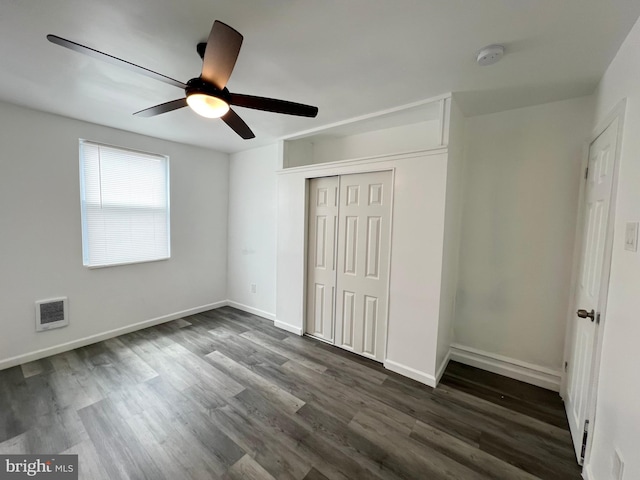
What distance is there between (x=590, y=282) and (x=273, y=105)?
7.78 feet

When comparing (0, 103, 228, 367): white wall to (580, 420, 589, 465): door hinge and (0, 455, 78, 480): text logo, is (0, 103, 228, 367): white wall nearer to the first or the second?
(0, 455, 78, 480): text logo

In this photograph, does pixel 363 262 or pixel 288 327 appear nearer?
pixel 363 262

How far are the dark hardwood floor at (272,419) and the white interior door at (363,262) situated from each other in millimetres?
257

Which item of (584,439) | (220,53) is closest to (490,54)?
(220,53)

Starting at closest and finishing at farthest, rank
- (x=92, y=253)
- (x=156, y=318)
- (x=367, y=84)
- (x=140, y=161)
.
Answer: (x=367, y=84) < (x=92, y=253) < (x=140, y=161) < (x=156, y=318)

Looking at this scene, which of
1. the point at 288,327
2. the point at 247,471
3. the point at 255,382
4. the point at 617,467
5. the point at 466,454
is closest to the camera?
the point at 617,467

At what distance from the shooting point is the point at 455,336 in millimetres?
2691

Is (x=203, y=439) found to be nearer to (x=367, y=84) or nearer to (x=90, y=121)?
(x=367, y=84)

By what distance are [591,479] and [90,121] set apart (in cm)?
497

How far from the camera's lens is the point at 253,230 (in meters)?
3.89

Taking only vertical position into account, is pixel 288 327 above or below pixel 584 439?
below

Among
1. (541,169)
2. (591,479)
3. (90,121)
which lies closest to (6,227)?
(90,121)

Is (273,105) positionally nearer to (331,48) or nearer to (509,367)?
(331,48)

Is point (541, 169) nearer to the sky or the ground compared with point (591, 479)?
nearer to the sky
